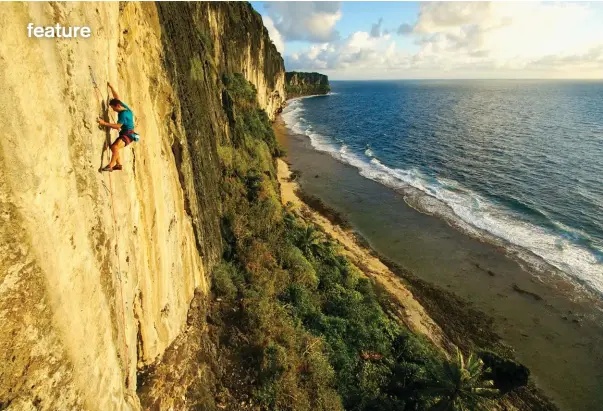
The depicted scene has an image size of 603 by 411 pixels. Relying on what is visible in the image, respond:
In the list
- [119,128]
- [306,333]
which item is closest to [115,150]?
[119,128]

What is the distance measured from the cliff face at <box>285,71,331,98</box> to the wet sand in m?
116

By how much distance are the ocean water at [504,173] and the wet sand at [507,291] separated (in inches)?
93.0

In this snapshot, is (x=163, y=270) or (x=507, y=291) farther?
(x=507, y=291)

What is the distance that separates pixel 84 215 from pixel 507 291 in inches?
996

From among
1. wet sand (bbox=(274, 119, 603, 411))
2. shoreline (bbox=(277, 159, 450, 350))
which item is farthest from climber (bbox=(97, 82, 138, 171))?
wet sand (bbox=(274, 119, 603, 411))

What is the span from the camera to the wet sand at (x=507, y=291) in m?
17.6

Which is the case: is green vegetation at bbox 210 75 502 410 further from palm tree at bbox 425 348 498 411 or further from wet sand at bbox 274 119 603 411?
wet sand at bbox 274 119 603 411

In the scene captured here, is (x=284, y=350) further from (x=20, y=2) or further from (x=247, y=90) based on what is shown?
(x=247, y=90)

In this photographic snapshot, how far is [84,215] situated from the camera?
6.15 m

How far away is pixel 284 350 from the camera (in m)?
13.4

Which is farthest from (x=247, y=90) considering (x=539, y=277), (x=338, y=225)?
(x=539, y=277)

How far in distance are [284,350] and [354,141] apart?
180ft

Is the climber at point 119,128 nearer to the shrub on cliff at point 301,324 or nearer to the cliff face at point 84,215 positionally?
the cliff face at point 84,215

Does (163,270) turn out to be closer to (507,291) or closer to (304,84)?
(507,291)
